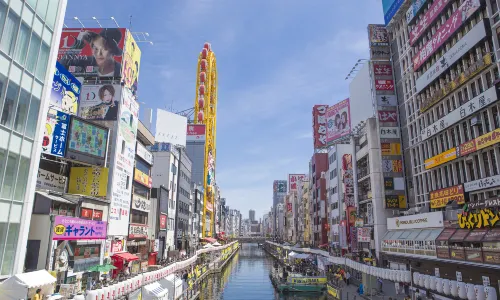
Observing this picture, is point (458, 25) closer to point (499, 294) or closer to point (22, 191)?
point (499, 294)

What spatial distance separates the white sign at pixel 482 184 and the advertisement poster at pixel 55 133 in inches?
1623

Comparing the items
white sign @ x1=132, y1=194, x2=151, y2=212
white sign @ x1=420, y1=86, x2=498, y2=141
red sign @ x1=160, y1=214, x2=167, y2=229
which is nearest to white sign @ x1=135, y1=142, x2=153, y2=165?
white sign @ x1=132, y1=194, x2=151, y2=212

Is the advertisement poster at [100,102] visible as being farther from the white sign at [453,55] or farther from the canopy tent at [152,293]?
the white sign at [453,55]

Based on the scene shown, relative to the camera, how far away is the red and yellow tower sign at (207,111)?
12012 centimetres

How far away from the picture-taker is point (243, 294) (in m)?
58.1

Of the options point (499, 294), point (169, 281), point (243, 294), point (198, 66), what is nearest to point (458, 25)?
point (499, 294)

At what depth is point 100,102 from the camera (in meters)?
44.3

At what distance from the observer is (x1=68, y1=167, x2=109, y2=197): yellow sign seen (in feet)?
126

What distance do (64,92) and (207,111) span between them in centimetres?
8665

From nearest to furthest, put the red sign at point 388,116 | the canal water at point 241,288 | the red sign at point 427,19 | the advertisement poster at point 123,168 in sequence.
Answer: the advertisement poster at point 123,168 → the red sign at point 427,19 → the canal water at point 241,288 → the red sign at point 388,116

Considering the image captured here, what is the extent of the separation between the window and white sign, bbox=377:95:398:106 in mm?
48429

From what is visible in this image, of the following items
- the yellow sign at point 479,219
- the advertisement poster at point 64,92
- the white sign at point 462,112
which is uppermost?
the advertisement poster at point 64,92

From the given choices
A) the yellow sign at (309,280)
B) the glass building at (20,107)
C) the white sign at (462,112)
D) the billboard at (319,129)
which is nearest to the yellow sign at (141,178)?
the yellow sign at (309,280)

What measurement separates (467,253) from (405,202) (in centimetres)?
2263
